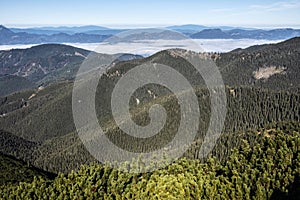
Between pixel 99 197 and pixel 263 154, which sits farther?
pixel 263 154

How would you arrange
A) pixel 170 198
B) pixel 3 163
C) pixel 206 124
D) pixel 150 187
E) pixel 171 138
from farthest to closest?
1. pixel 206 124
2. pixel 171 138
3. pixel 3 163
4. pixel 150 187
5. pixel 170 198

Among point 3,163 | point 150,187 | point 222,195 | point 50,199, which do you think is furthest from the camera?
point 3,163

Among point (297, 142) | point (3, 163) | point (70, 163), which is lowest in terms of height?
point (70, 163)

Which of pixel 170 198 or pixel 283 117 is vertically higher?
pixel 170 198

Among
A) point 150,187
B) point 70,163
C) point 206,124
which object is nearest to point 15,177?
point 150,187

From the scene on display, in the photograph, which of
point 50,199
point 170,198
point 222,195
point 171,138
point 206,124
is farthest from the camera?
point 206,124

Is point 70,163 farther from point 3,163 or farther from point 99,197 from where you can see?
point 99,197

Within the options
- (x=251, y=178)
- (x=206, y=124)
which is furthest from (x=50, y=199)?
(x=206, y=124)

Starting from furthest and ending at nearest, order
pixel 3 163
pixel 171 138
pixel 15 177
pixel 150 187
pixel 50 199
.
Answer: pixel 171 138
pixel 3 163
pixel 15 177
pixel 50 199
pixel 150 187

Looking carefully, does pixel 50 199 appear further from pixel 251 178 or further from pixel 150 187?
pixel 251 178
